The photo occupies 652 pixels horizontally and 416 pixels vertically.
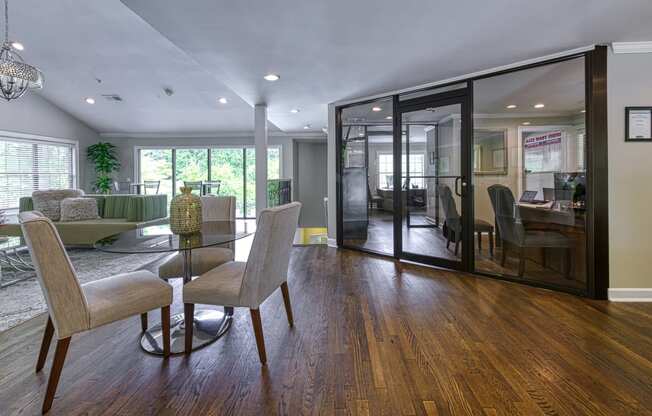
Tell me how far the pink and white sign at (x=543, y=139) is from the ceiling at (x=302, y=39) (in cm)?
73

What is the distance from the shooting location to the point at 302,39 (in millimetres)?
3006

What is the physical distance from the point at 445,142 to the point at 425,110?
0.48 m

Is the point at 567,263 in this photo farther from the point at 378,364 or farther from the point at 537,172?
the point at 378,364

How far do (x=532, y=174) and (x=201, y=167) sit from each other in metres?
7.88

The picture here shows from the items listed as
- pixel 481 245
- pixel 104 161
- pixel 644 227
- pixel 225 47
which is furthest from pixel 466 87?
pixel 104 161

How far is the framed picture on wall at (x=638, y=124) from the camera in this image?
9.97ft

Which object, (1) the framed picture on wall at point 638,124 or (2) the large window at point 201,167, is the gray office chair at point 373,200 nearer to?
(1) the framed picture on wall at point 638,124

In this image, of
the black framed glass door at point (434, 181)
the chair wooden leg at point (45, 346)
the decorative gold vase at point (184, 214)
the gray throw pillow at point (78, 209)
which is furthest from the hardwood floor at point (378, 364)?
the gray throw pillow at point (78, 209)

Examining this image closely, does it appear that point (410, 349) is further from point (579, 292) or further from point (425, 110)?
point (425, 110)

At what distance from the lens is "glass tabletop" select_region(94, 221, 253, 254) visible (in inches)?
80.2

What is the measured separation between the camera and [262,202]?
563 cm

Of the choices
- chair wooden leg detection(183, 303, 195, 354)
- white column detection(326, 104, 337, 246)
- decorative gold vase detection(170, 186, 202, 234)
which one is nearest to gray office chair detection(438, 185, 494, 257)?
white column detection(326, 104, 337, 246)

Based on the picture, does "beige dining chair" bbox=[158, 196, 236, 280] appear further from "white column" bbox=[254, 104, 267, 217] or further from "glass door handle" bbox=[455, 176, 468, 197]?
"glass door handle" bbox=[455, 176, 468, 197]

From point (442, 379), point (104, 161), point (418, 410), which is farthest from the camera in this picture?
point (104, 161)
